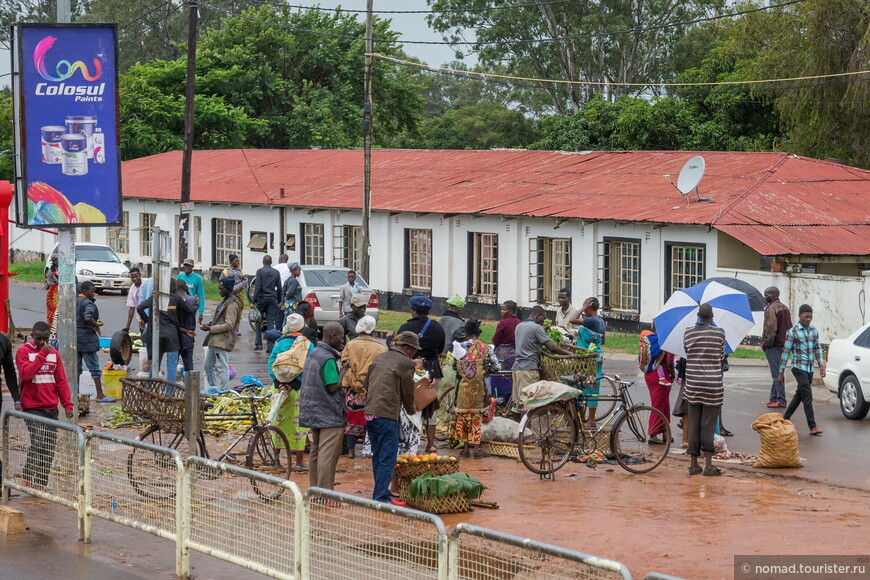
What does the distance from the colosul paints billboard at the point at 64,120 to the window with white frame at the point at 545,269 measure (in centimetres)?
1881

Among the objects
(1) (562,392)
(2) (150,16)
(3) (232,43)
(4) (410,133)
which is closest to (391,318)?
(1) (562,392)

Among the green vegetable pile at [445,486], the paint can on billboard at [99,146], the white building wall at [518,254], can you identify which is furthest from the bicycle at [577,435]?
the white building wall at [518,254]

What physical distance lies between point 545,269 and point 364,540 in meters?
22.9

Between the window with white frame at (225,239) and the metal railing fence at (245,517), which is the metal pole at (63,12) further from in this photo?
the window with white frame at (225,239)

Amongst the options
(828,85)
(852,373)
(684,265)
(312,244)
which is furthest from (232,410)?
(828,85)

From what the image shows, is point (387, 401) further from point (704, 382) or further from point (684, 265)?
point (684, 265)

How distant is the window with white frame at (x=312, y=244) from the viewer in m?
36.5

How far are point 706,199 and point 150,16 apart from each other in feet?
186

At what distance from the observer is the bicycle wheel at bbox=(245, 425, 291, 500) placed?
12.8 meters

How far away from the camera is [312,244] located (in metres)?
36.8

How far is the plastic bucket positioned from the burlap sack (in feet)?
29.6

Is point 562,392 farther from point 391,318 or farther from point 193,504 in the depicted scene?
point 391,318

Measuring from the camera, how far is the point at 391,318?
31.5 meters

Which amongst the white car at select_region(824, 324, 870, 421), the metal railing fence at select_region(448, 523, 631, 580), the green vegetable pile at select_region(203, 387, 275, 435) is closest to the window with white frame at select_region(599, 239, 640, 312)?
the white car at select_region(824, 324, 870, 421)
